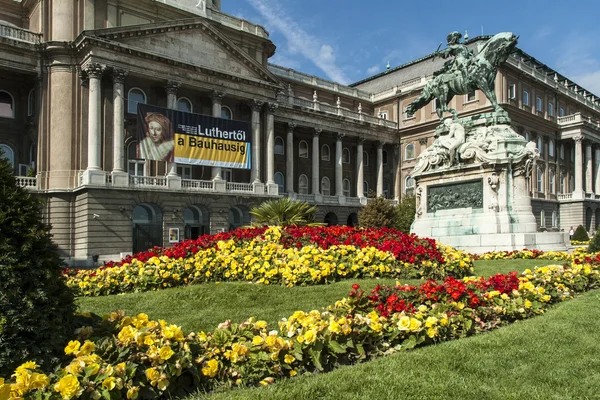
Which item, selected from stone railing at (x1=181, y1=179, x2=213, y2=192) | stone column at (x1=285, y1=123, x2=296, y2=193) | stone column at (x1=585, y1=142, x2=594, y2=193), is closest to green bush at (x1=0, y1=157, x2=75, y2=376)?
stone railing at (x1=181, y1=179, x2=213, y2=192)

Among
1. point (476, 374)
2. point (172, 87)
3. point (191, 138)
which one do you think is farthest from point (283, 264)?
point (172, 87)

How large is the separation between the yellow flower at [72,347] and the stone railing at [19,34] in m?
39.2

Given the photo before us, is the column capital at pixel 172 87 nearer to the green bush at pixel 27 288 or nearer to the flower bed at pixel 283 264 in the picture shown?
the flower bed at pixel 283 264

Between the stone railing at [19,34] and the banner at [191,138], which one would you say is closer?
the stone railing at [19,34]

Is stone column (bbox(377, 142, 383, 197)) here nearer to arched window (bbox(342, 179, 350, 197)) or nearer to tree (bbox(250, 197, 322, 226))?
arched window (bbox(342, 179, 350, 197))

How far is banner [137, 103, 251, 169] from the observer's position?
37.0 m

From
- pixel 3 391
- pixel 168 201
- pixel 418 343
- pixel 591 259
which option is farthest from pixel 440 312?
pixel 168 201

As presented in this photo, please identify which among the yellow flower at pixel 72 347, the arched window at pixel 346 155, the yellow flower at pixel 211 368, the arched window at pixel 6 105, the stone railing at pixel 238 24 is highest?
the stone railing at pixel 238 24

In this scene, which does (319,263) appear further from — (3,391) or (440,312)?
(3,391)

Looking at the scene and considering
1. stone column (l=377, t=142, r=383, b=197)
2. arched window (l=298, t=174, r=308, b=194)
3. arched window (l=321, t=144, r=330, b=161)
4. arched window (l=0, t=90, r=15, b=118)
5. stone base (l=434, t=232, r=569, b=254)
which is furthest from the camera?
stone column (l=377, t=142, r=383, b=197)

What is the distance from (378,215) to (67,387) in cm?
3445

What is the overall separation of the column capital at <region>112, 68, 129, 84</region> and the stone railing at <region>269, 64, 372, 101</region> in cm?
2085

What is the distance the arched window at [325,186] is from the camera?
59119 mm

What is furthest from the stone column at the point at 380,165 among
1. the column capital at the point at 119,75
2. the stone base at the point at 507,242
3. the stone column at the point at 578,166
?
the stone base at the point at 507,242
